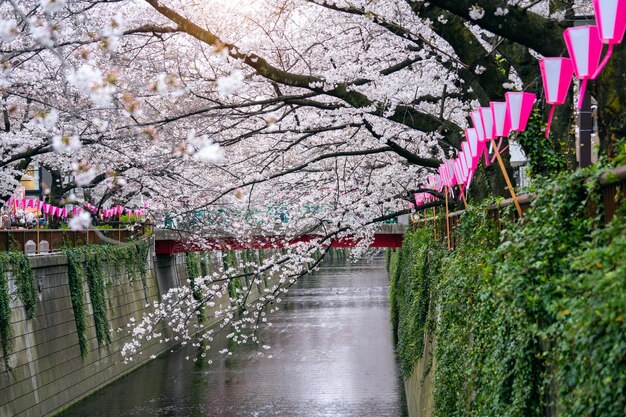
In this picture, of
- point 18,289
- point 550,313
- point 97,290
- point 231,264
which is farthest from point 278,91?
point 231,264

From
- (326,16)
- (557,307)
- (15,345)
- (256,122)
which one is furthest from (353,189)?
(557,307)

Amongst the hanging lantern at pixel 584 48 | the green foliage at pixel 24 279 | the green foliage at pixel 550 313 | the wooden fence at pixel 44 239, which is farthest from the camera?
the wooden fence at pixel 44 239

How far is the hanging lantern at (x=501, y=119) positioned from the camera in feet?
24.3

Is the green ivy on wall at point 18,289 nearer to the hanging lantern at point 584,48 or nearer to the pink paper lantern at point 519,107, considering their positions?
the pink paper lantern at point 519,107

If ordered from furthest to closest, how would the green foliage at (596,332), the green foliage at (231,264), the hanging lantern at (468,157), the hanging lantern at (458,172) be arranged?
1. the green foliage at (231,264)
2. the hanging lantern at (458,172)
3. the hanging lantern at (468,157)
4. the green foliage at (596,332)

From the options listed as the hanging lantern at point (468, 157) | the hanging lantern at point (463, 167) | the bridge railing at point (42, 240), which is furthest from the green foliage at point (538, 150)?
the bridge railing at point (42, 240)

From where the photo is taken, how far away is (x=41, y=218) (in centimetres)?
3033

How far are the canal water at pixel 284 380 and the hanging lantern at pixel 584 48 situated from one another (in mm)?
15077

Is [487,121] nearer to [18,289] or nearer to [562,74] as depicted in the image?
[562,74]

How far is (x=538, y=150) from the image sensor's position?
758 cm

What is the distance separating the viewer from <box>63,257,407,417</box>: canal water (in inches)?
819

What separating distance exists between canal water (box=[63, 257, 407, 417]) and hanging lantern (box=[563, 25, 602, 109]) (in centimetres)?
1508

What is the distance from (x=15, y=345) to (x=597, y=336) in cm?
1739

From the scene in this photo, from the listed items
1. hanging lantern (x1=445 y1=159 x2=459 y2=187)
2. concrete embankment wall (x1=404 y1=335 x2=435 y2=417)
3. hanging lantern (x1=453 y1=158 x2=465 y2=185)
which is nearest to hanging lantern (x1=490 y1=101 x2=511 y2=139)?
hanging lantern (x1=453 y1=158 x2=465 y2=185)
